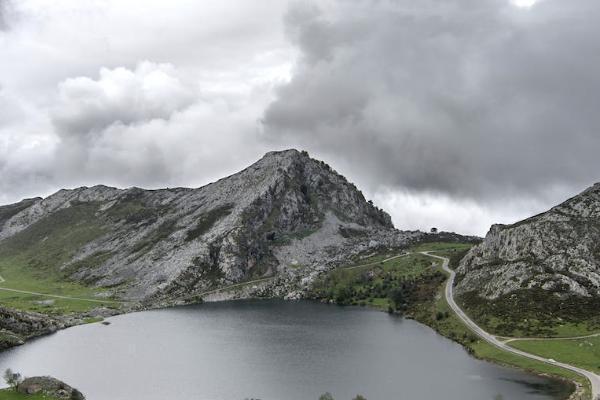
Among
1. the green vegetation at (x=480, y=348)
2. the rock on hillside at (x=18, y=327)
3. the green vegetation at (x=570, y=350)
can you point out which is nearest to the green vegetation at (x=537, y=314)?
the green vegetation at (x=570, y=350)

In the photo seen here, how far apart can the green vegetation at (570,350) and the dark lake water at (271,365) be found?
1403 cm

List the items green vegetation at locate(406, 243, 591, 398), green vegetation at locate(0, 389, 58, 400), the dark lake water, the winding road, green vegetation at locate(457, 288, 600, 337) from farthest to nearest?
green vegetation at locate(457, 288, 600, 337) → green vegetation at locate(406, 243, 591, 398) → the dark lake water → the winding road → green vegetation at locate(0, 389, 58, 400)

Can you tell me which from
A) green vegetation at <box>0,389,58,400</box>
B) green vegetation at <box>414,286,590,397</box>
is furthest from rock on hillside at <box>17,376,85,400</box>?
green vegetation at <box>414,286,590,397</box>

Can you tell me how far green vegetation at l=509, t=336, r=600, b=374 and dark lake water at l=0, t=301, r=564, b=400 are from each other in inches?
553

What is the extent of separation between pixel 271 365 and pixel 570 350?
7753 centimetres

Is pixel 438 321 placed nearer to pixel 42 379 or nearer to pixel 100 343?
pixel 100 343

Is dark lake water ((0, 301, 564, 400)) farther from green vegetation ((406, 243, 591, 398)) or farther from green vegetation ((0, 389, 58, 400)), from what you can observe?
green vegetation ((0, 389, 58, 400))

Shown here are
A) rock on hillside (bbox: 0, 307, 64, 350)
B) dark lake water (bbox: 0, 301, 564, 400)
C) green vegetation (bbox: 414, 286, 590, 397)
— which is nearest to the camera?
dark lake water (bbox: 0, 301, 564, 400)

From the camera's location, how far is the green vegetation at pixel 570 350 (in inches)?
5034

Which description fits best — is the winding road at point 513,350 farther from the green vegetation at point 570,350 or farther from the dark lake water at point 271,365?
the dark lake water at point 271,365

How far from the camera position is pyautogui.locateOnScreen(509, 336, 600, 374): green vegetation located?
5034 inches

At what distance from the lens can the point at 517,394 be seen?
110 meters

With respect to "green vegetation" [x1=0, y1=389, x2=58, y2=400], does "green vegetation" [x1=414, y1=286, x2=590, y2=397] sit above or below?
above

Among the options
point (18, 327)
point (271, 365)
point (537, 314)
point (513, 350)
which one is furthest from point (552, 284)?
point (18, 327)
